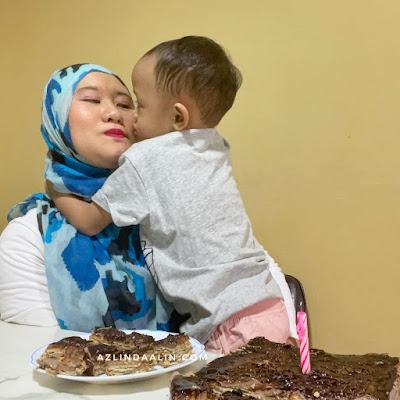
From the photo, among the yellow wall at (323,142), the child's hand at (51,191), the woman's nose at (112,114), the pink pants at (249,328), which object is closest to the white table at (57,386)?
the pink pants at (249,328)

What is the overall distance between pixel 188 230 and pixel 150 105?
1.19 ft

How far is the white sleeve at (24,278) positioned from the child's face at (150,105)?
392 millimetres

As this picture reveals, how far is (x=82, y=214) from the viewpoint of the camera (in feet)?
Result: 4.64

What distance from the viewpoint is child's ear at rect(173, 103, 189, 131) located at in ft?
4.52

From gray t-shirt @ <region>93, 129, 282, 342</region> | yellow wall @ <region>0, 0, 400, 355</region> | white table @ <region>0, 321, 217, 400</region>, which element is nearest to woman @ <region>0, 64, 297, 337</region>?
gray t-shirt @ <region>93, 129, 282, 342</region>

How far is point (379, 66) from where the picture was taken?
1910mm

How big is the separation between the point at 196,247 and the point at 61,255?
358mm

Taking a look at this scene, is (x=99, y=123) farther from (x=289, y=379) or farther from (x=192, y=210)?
(x=289, y=379)

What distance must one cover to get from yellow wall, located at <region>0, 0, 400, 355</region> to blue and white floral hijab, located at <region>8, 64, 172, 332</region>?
2.62 feet

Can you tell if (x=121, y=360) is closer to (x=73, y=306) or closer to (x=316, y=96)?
(x=73, y=306)

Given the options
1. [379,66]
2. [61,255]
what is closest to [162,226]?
[61,255]

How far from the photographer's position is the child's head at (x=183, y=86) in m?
1.38

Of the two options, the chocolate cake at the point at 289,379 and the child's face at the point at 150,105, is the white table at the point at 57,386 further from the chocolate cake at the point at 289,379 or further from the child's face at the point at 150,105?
the child's face at the point at 150,105

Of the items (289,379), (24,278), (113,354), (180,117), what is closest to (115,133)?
(180,117)
